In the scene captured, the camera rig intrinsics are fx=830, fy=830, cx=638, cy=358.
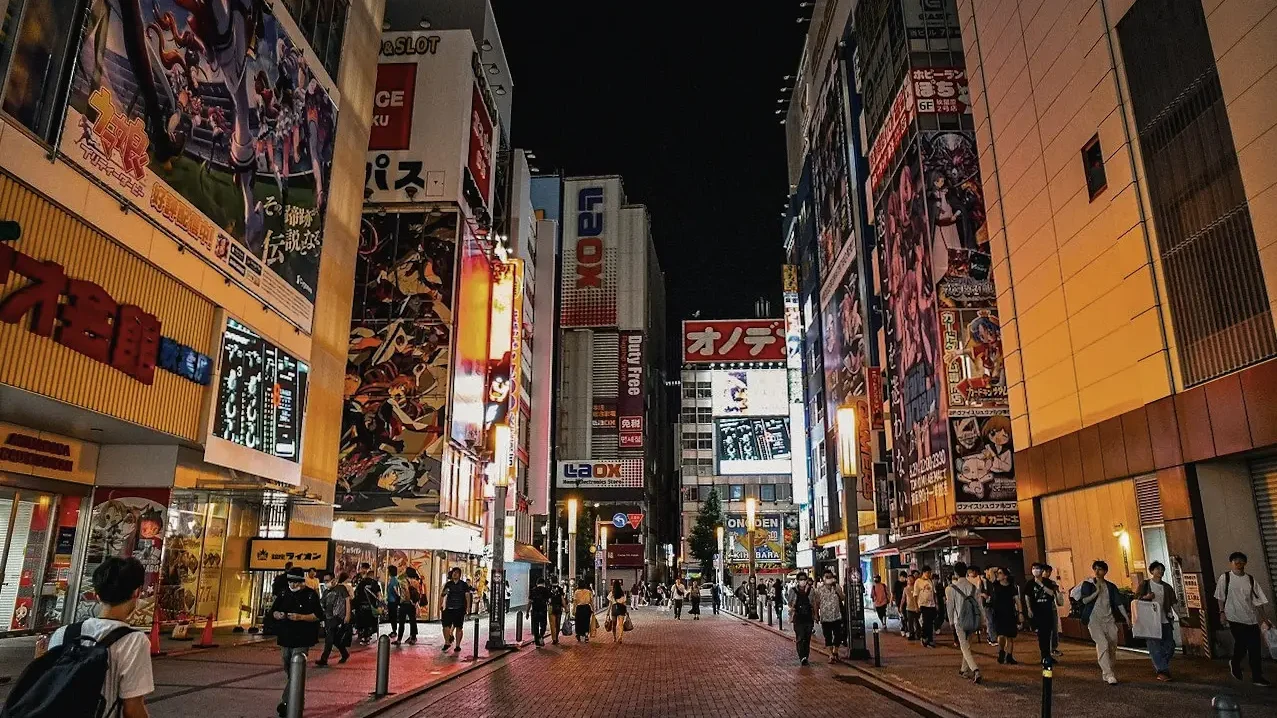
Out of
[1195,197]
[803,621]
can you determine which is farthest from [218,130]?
[1195,197]

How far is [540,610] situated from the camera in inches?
840

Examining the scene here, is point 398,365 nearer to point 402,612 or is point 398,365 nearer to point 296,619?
point 402,612

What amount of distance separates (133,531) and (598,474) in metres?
66.0

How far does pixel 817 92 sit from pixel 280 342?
43.2m

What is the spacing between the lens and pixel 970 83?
24516 millimetres

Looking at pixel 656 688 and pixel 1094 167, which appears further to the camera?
pixel 1094 167

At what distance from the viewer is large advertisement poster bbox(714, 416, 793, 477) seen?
8750 centimetres

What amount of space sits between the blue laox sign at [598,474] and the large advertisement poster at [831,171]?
35763 mm

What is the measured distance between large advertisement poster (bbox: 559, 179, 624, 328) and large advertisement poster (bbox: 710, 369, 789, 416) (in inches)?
766

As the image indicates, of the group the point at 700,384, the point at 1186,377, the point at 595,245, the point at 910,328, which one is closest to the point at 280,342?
the point at 1186,377

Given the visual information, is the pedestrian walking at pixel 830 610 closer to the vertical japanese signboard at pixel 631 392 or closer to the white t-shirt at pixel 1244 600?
the white t-shirt at pixel 1244 600

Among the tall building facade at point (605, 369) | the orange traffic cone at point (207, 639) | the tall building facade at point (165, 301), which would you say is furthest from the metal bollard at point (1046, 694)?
the tall building facade at point (605, 369)

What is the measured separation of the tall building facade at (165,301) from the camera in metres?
12.6

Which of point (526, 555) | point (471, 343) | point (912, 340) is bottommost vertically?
point (526, 555)
